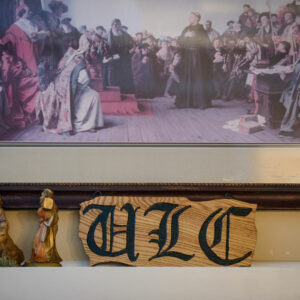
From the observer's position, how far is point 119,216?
2.31 m

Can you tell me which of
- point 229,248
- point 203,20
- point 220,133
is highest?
point 203,20

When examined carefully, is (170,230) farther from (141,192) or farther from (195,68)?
(195,68)

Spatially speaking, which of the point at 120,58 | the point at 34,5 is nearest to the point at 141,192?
the point at 120,58

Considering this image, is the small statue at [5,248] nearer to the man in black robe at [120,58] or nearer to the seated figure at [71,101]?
the seated figure at [71,101]

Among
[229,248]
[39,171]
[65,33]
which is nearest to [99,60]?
[65,33]

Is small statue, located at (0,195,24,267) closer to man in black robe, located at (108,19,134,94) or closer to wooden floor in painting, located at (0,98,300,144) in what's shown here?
wooden floor in painting, located at (0,98,300,144)

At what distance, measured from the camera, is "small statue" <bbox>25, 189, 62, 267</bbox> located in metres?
2.23

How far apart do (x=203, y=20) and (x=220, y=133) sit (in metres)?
0.51

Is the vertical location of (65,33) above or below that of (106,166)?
above

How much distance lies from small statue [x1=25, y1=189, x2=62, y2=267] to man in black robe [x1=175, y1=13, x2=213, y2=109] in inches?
28.2

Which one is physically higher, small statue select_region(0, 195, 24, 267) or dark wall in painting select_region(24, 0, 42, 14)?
dark wall in painting select_region(24, 0, 42, 14)

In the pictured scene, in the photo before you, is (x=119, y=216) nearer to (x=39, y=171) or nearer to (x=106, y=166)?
(x=106, y=166)

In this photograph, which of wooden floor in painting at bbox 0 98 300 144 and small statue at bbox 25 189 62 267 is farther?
wooden floor in painting at bbox 0 98 300 144

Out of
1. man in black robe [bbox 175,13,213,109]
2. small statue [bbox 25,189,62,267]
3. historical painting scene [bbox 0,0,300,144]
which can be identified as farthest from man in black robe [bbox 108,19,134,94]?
small statue [bbox 25,189,62,267]
